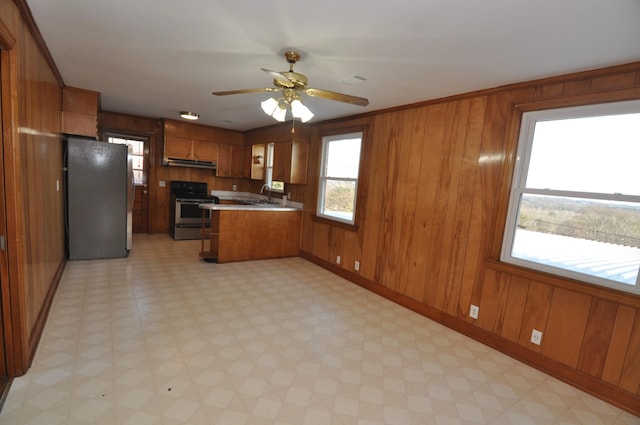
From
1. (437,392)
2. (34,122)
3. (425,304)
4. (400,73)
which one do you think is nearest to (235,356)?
(437,392)

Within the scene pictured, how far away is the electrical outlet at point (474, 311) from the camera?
2855 mm

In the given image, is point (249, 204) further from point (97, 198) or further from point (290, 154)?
point (97, 198)

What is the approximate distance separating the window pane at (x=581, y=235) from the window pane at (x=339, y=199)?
2185 mm

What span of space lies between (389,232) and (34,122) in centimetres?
352

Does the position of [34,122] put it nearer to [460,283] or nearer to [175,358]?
[175,358]

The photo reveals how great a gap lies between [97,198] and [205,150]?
243 cm

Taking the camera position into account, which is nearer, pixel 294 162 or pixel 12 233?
pixel 12 233

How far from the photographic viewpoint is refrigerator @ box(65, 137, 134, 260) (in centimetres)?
407

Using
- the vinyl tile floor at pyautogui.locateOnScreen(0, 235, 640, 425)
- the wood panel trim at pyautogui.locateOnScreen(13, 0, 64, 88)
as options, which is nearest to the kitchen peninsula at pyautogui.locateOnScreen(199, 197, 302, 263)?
the vinyl tile floor at pyautogui.locateOnScreen(0, 235, 640, 425)

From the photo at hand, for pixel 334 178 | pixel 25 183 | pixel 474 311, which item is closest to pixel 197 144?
pixel 334 178

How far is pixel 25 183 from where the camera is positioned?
2033 millimetres

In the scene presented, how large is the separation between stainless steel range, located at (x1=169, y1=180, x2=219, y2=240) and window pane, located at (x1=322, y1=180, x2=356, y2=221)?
8.20 feet

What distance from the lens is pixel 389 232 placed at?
3.71m

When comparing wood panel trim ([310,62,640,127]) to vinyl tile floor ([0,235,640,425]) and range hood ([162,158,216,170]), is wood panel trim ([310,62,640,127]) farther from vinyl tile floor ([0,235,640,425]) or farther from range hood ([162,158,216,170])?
range hood ([162,158,216,170])
